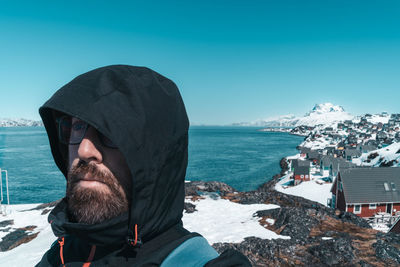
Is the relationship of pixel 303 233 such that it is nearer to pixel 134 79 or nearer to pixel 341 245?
pixel 341 245

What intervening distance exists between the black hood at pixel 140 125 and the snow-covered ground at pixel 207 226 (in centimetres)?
960

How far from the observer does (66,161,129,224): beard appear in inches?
47.7

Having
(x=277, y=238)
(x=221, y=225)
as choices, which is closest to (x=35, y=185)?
(x=221, y=225)

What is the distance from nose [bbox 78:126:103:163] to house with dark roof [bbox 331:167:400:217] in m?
30.8

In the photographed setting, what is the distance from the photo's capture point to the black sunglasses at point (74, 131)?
1.24m

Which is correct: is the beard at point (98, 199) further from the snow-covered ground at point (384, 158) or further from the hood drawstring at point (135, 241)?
the snow-covered ground at point (384, 158)

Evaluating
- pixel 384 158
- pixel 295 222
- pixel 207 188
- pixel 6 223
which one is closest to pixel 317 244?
pixel 295 222

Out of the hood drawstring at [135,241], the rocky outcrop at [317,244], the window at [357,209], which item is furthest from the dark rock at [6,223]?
the window at [357,209]

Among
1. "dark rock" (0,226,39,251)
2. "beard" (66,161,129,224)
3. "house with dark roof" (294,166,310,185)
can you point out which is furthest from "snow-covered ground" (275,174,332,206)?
→ "beard" (66,161,129,224)

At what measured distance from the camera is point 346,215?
45.5ft

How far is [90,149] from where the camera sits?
122cm

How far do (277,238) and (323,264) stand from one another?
2470 millimetres

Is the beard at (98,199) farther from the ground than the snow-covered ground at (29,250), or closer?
farther from the ground

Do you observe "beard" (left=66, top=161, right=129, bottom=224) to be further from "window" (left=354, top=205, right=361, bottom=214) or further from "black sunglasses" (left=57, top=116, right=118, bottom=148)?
"window" (left=354, top=205, right=361, bottom=214)
